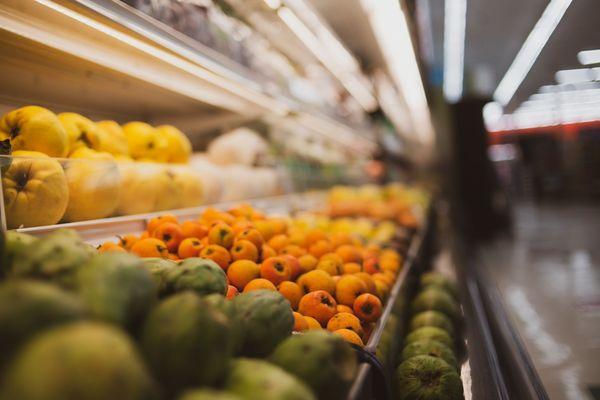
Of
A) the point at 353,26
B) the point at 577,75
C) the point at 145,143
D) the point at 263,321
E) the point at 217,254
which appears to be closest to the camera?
the point at 263,321

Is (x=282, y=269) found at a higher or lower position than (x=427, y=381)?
higher

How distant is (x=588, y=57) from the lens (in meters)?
2.64

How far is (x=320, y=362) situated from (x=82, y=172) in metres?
1.06

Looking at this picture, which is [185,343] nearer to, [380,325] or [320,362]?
[320,362]

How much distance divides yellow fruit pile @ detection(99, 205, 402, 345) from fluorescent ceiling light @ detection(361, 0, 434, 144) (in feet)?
7.17

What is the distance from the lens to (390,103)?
7316 millimetres

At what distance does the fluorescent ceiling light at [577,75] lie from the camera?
9.11 ft

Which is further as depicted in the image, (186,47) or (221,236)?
(186,47)

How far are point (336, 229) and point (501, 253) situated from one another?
4.86 m

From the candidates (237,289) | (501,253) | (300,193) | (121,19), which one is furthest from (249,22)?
(501,253)

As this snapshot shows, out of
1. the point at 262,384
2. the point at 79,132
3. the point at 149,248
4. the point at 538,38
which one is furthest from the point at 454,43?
the point at 262,384

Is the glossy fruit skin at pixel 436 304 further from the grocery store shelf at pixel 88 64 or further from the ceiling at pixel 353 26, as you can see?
the ceiling at pixel 353 26

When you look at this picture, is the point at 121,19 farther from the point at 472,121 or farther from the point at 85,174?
the point at 472,121

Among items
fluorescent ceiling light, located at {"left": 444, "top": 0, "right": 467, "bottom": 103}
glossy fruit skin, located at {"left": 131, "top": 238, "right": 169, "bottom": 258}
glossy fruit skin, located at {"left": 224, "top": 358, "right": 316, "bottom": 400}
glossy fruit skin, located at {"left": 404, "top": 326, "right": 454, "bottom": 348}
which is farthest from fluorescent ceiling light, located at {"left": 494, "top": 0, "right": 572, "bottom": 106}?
glossy fruit skin, located at {"left": 224, "top": 358, "right": 316, "bottom": 400}
